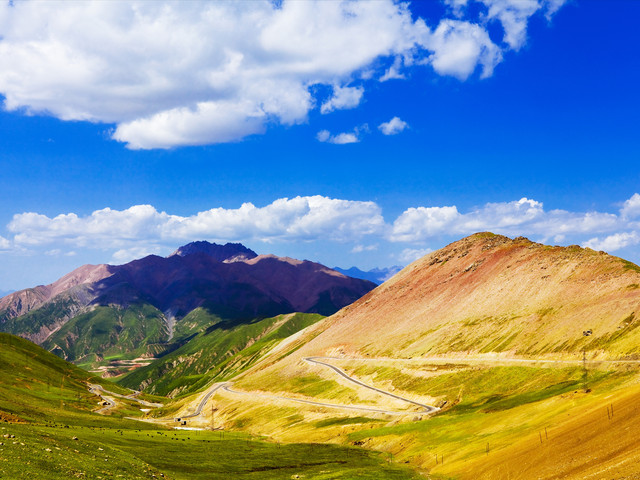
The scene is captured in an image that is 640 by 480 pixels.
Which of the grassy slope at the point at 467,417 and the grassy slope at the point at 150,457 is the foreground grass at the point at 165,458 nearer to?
the grassy slope at the point at 150,457

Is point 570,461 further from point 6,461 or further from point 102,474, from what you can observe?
point 6,461

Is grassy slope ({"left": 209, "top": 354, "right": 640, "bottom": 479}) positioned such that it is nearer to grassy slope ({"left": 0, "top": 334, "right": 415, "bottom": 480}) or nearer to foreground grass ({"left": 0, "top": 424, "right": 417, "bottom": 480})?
foreground grass ({"left": 0, "top": 424, "right": 417, "bottom": 480})

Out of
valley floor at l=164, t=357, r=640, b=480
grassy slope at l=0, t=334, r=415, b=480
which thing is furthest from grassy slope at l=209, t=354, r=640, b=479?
grassy slope at l=0, t=334, r=415, b=480

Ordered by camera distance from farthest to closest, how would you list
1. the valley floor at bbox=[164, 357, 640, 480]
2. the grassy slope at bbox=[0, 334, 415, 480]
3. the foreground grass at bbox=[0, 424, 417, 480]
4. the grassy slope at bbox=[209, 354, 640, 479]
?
the grassy slope at bbox=[209, 354, 640, 479]
the valley floor at bbox=[164, 357, 640, 480]
the grassy slope at bbox=[0, 334, 415, 480]
the foreground grass at bbox=[0, 424, 417, 480]

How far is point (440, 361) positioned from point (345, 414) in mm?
52416

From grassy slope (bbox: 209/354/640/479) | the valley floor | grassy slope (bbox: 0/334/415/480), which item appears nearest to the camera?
grassy slope (bbox: 0/334/415/480)

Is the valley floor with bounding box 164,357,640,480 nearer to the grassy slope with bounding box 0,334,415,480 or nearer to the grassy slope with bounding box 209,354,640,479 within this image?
the grassy slope with bounding box 209,354,640,479

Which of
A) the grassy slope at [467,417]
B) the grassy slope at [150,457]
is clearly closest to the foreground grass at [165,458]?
the grassy slope at [150,457]

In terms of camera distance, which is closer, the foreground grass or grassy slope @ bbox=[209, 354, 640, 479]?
the foreground grass

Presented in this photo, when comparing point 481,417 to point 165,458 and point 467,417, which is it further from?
point 165,458

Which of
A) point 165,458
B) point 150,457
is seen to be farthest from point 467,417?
point 150,457

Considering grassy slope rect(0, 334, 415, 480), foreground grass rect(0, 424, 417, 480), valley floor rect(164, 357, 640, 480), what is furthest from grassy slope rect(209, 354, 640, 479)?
grassy slope rect(0, 334, 415, 480)

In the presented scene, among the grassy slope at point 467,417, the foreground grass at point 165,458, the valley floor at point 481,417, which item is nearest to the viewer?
the foreground grass at point 165,458

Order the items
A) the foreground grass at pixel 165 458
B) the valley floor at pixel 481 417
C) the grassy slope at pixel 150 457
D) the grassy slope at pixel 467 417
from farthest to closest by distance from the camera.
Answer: the grassy slope at pixel 467 417, the valley floor at pixel 481 417, the grassy slope at pixel 150 457, the foreground grass at pixel 165 458
